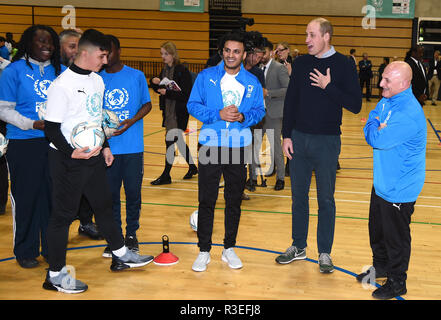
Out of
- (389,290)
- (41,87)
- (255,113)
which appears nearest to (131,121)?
(41,87)

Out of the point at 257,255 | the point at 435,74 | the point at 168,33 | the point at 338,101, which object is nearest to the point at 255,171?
the point at 257,255

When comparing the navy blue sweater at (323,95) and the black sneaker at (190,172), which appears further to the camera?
the black sneaker at (190,172)

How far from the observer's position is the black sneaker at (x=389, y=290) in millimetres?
3201

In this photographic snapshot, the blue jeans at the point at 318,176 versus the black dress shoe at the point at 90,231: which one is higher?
the blue jeans at the point at 318,176

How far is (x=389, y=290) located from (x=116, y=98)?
2.39 metres

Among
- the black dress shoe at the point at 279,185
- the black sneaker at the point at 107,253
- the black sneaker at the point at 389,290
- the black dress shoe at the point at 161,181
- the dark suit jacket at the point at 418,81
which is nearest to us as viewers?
the black sneaker at the point at 389,290

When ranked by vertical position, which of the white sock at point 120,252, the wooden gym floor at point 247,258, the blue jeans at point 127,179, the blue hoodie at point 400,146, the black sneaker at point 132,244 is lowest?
the wooden gym floor at point 247,258

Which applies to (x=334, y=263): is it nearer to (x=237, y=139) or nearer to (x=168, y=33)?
(x=237, y=139)

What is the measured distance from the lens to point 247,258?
3.93m

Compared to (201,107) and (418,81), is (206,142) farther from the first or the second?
(418,81)

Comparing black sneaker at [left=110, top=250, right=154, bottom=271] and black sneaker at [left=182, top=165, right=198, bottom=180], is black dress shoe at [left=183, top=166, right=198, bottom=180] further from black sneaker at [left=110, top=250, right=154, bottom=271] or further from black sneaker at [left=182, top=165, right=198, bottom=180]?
black sneaker at [left=110, top=250, right=154, bottom=271]

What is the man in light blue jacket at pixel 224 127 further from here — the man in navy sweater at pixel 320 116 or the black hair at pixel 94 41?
the black hair at pixel 94 41

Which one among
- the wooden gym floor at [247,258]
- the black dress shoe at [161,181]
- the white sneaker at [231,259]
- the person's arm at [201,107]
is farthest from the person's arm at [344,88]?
the black dress shoe at [161,181]

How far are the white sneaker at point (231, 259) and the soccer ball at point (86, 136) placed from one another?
1363 millimetres
